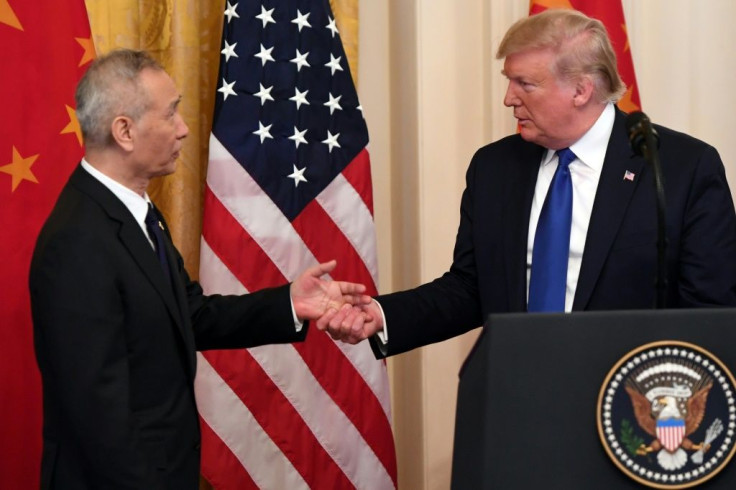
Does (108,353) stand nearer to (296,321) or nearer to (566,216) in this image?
(296,321)

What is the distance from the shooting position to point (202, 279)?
387 cm

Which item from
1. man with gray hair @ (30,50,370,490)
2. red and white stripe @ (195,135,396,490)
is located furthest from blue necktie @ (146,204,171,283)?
red and white stripe @ (195,135,396,490)

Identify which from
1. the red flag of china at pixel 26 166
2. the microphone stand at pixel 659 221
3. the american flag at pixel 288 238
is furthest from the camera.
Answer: the american flag at pixel 288 238

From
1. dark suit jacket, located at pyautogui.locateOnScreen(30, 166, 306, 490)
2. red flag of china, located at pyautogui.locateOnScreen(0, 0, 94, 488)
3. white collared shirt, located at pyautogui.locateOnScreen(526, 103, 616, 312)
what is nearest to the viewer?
dark suit jacket, located at pyautogui.locateOnScreen(30, 166, 306, 490)

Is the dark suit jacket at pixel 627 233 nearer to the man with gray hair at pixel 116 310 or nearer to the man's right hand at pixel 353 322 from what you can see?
the man's right hand at pixel 353 322

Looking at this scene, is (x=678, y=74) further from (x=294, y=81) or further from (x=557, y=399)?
(x=557, y=399)

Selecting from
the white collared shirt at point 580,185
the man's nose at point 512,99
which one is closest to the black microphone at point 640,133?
the white collared shirt at point 580,185

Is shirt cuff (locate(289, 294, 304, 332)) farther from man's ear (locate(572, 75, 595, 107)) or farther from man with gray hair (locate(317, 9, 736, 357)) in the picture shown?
man's ear (locate(572, 75, 595, 107))

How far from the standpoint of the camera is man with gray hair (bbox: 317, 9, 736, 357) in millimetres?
2791

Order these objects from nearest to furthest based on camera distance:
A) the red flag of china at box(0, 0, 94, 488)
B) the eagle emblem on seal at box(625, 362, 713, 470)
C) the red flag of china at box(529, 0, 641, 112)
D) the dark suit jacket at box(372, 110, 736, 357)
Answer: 1. the eagle emblem on seal at box(625, 362, 713, 470)
2. the dark suit jacket at box(372, 110, 736, 357)
3. the red flag of china at box(0, 0, 94, 488)
4. the red flag of china at box(529, 0, 641, 112)

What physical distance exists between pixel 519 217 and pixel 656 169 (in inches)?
42.0

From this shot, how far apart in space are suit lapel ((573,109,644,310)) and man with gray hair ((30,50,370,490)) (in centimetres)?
109

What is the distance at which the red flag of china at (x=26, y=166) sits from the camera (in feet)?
11.5

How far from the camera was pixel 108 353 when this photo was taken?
2.51 meters
